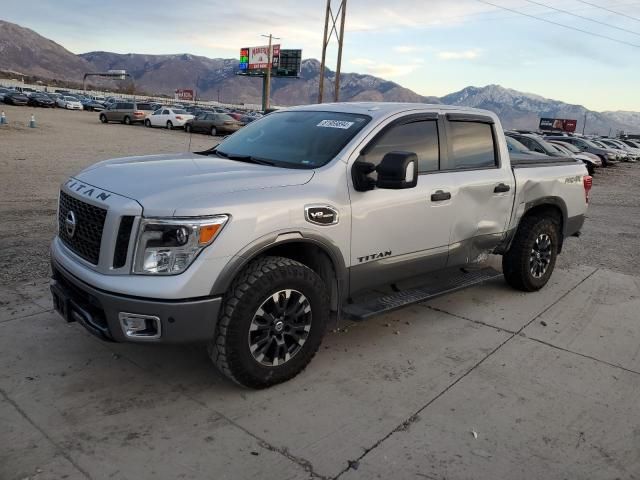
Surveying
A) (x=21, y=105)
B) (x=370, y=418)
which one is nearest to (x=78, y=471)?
(x=370, y=418)

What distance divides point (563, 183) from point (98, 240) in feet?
15.8

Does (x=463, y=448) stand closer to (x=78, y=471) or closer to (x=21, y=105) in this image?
(x=78, y=471)

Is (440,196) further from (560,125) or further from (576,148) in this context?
(560,125)

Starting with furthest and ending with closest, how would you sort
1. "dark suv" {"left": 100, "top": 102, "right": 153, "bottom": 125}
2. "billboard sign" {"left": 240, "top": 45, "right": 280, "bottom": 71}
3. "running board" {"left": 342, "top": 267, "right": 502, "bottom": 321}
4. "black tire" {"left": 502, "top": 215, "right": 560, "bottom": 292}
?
"billboard sign" {"left": 240, "top": 45, "right": 280, "bottom": 71}, "dark suv" {"left": 100, "top": 102, "right": 153, "bottom": 125}, "black tire" {"left": 502, "top": 215, "right": 560, "bottom": 292}, "running board" {"left": 342, "top": 267, "right": 502, "bottom": 321}

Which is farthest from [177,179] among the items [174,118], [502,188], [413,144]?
[174,118]

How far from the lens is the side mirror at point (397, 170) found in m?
3.63

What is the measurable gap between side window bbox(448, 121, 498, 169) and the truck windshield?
0.98 meters

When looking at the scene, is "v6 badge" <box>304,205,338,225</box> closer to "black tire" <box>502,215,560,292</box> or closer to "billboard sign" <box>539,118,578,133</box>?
"black tire" <box>502,215,560,292</box>

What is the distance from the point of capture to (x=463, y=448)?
3.10 metres

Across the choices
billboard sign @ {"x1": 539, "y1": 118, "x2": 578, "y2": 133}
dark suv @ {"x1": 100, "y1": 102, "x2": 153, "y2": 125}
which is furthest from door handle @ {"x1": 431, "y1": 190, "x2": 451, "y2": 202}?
billboard sign @ {"x1": 539, "y1": 118, "x2": 578, "y2": 133}

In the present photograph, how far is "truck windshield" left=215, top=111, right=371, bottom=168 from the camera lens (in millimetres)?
4020

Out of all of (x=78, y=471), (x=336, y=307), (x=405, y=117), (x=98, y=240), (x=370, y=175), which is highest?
(x=405, y=117)

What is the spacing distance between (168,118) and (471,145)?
3325cm

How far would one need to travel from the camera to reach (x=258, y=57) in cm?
7375
